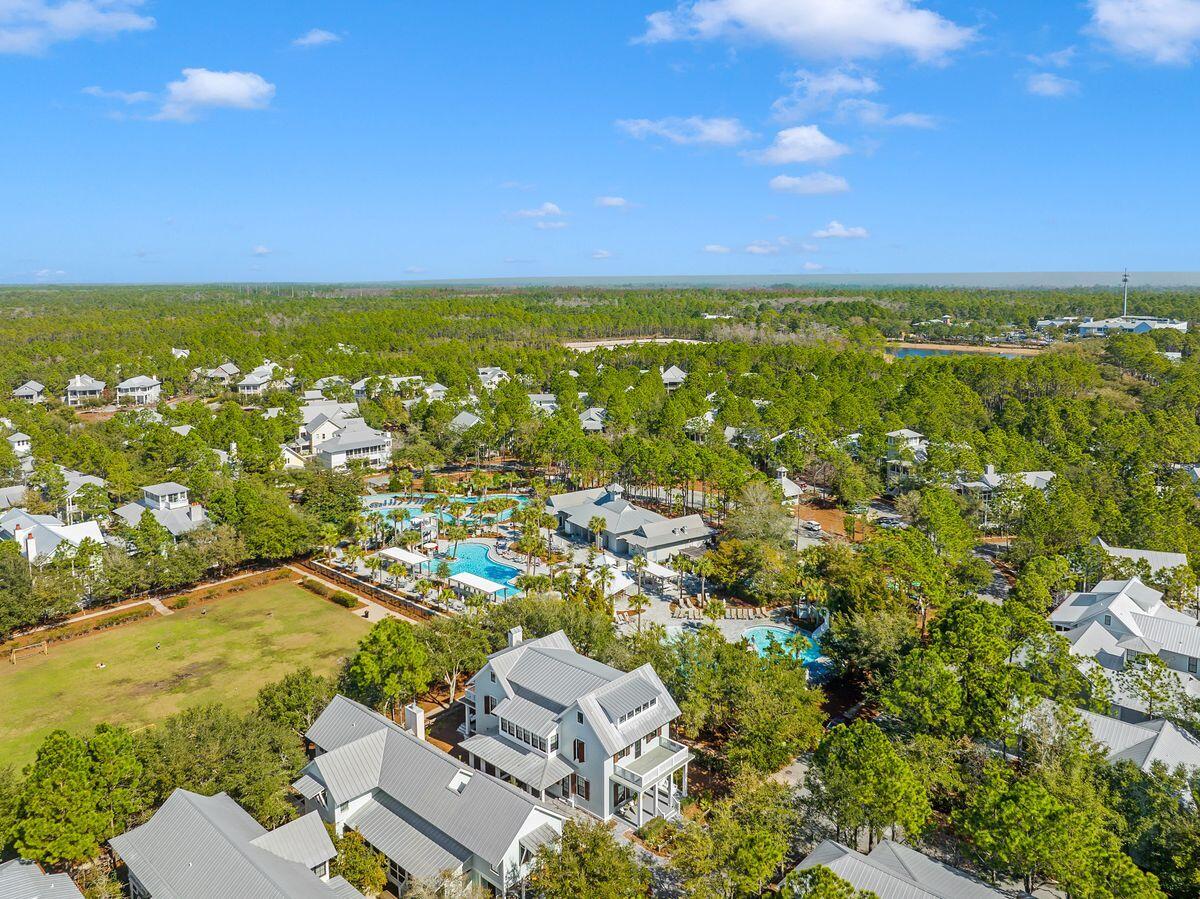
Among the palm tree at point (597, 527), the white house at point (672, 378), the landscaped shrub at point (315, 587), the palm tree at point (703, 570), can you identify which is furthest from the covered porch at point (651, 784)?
the white house at point (672, 378)

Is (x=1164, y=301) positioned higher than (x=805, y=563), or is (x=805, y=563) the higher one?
(x=1164, y=301)

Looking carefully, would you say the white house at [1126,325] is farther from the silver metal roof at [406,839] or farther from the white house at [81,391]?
the white house at [81,391]

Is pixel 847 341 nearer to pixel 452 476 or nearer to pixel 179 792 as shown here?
pixel 452 476

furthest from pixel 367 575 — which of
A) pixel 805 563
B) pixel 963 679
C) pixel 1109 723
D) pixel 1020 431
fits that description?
pixel 1020 431

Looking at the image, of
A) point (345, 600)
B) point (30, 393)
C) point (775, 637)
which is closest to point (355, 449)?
point (345, 600)

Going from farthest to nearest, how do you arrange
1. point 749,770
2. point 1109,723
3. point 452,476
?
point 452,476, point 1109,723, point 749,770

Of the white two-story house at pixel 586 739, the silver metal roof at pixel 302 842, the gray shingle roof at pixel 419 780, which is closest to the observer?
the silver metal roof at pixel 302 842
